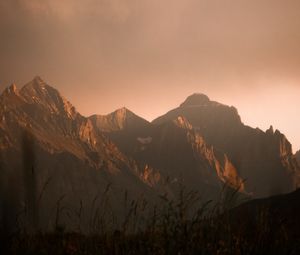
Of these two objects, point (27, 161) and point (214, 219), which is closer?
point (27, 161)

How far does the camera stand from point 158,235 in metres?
5.54

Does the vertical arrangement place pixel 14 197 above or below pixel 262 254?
above

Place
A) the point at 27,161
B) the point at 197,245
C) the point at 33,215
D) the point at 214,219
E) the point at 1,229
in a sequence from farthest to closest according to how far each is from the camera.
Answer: the point at 214,219
the point at 197,245
the point at 33,215
the point at 1,229
the point at 27,161

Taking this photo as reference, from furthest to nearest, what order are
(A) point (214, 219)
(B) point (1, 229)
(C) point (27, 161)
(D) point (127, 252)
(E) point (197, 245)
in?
(A) point (214, 219), (D) point (127, 252), (E) point (197, 245), (B) point (1, 229), (C) point (27, 161)

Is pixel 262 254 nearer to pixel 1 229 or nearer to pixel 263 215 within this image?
pixel 263 215

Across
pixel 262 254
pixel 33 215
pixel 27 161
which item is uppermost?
pixel 27 161

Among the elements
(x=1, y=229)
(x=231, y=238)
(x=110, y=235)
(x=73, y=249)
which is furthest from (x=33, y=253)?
(x=231, y=238)

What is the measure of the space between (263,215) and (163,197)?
1.58m

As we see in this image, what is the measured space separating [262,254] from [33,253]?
2.91 m

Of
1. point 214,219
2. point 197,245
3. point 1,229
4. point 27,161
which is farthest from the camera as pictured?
point 214,219

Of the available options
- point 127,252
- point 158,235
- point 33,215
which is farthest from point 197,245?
point 33,215

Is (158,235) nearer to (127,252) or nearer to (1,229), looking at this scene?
(127,252)

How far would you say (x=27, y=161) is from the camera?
3832 millimetres

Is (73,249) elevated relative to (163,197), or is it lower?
lower
